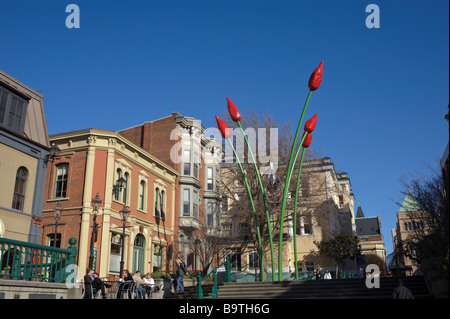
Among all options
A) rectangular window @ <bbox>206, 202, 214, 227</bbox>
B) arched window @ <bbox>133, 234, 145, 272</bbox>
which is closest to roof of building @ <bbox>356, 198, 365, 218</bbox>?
rectangular window @ <bbox>206, 202, 214, 227</bbox>

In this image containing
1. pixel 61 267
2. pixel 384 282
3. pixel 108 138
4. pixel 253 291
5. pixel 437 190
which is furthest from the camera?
pixel 108 138

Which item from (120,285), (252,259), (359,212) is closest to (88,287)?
(120,285)

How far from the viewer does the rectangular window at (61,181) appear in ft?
93.2

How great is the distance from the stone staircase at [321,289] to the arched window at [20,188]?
9605 mm

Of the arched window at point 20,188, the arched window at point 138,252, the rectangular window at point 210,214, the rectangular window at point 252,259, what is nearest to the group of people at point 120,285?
the arched window at point 20,188

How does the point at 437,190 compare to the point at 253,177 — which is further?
the point at 253,177

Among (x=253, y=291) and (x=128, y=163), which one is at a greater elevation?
(x=128, y=163)

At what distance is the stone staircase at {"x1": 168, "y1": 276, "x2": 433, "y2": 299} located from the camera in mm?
14203

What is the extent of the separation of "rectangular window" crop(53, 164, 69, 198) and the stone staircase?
15.1m

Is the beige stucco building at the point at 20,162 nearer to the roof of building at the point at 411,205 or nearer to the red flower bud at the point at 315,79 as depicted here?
the red flower bud at the point at 315,79
